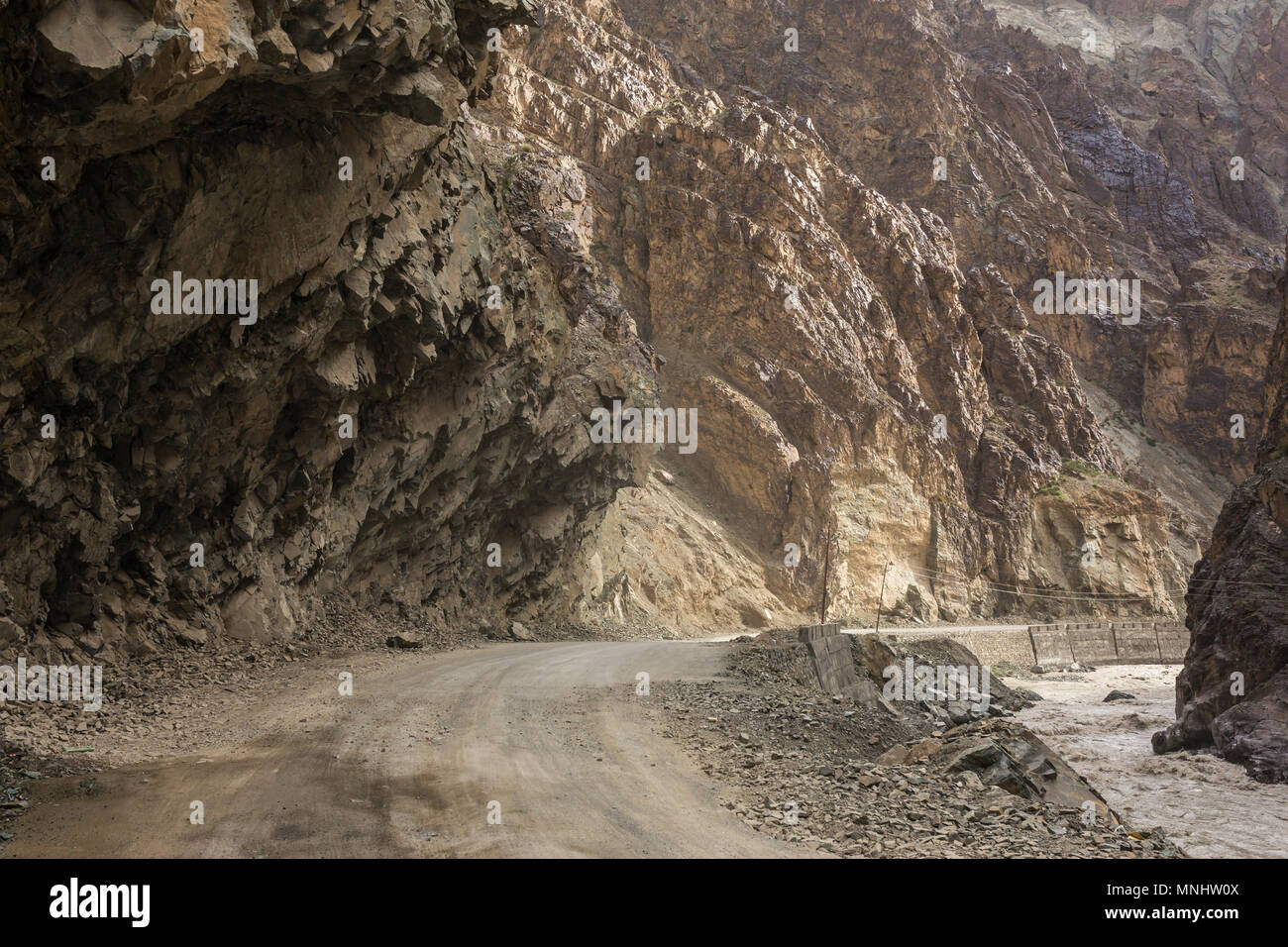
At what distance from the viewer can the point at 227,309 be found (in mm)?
11070

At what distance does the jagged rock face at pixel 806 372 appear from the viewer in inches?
1875

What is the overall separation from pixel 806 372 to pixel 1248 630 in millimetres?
32394

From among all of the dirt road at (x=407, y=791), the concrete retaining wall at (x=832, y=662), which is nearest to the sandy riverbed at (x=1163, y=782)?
the concrete retaining wall at (x=832, y=662)

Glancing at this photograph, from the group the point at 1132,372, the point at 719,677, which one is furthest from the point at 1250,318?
the point at 719,677

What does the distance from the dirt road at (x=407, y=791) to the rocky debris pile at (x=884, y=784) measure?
0.58 meters

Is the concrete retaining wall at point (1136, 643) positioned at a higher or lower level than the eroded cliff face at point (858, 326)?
lower

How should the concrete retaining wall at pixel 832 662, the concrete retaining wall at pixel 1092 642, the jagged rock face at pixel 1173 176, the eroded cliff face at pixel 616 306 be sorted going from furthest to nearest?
1. the jagged rock face at pixel 1173 176
2. the concrete retaining wall at pixel 1092 642
3. the concrete retaining wall at pixel 832 662
4. the eroded cliff face at pixel 616 306

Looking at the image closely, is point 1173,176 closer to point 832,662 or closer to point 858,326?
point 858,326

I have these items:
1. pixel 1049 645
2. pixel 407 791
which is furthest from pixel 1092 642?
pixel 407 791

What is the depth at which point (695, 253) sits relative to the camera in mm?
53969

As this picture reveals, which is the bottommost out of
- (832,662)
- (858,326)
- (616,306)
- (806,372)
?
(832,662)

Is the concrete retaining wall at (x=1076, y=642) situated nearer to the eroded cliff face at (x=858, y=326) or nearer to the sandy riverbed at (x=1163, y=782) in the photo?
the eroded cliff face at (x=858, y=326)

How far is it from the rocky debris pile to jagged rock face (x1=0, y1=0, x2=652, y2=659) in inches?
309

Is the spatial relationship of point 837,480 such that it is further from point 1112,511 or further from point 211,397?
point 211,397
